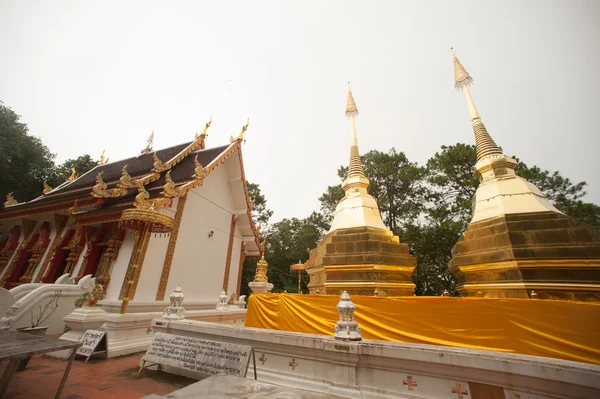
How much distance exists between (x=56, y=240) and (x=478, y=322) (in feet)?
41.8

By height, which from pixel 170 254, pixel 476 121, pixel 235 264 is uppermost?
pixel 476 121

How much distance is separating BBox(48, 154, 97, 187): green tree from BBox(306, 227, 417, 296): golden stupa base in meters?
22.4

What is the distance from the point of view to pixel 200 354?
135 inches

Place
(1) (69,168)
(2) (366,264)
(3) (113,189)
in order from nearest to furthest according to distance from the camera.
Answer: (2) (366,264) < (3) (113,189) < (1) (69,168)

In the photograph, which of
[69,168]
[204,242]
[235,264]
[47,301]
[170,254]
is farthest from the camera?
[69,168]

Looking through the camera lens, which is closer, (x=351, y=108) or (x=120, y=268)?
(x=120, y=268)

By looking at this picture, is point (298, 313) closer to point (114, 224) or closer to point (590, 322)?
point (590, 322)

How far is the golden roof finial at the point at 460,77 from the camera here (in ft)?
31.5

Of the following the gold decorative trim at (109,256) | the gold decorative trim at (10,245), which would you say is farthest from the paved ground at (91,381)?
the gold decorative trim at (10,245)

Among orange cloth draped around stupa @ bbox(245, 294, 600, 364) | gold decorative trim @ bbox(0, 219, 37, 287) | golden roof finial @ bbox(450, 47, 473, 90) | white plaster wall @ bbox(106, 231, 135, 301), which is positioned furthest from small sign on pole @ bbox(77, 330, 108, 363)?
golden roof finial @ bbox(450, 47, 473, 90)

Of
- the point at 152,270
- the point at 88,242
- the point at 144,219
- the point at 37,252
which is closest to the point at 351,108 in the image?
the point at 144,219

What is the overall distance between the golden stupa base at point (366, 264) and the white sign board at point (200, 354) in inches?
138

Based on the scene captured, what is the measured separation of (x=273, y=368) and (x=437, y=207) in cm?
1852

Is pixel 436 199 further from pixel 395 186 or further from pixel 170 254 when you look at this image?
pixel 170 254
